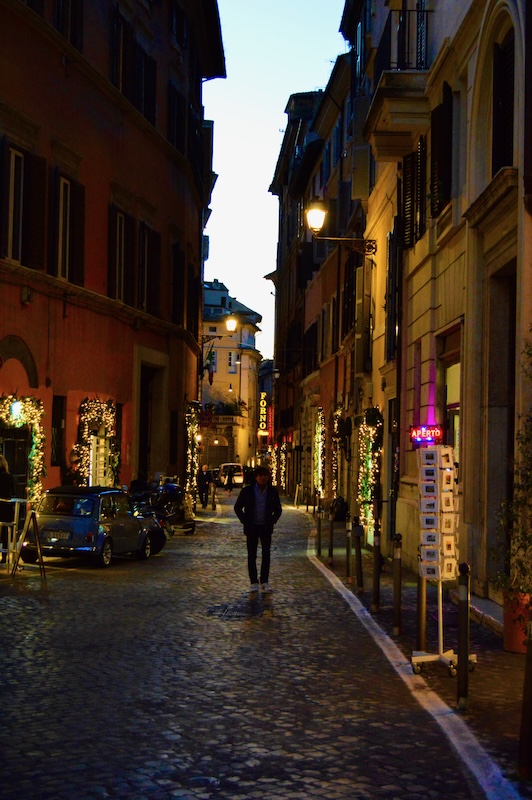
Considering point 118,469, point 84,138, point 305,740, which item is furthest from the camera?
point 118,469

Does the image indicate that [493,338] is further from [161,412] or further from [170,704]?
[161,412]

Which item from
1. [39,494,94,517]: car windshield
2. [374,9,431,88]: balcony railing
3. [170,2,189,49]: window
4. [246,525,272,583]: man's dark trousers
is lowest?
[246,525,272,583]: man's dark trousers

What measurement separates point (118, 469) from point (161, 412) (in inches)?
233

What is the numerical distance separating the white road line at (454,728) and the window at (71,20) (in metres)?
16.1

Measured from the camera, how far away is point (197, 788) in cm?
609

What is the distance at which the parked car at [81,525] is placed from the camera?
18953 mm

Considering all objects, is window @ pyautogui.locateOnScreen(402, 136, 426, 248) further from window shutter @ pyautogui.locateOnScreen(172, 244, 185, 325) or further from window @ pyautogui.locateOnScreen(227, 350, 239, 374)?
window @ pyautogui.locateOnScreen(227, 350, 239, 374)

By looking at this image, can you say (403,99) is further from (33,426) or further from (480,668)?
(480,668)

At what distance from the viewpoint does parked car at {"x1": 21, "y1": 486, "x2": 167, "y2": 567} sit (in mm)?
18953

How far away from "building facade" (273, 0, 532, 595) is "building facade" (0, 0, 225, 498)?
547 cm

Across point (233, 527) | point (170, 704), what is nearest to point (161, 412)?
point (233, 527)

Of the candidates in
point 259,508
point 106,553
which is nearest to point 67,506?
point 106,553

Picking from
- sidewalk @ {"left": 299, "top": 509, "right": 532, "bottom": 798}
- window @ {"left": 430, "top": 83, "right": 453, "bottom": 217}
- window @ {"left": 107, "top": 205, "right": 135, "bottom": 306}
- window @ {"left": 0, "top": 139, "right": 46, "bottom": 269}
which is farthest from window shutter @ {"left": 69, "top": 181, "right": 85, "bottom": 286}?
sidewalk @ {"left": 299, "top": 509, "right": 532, "bottom": 798}

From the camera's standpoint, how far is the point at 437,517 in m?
10.5
